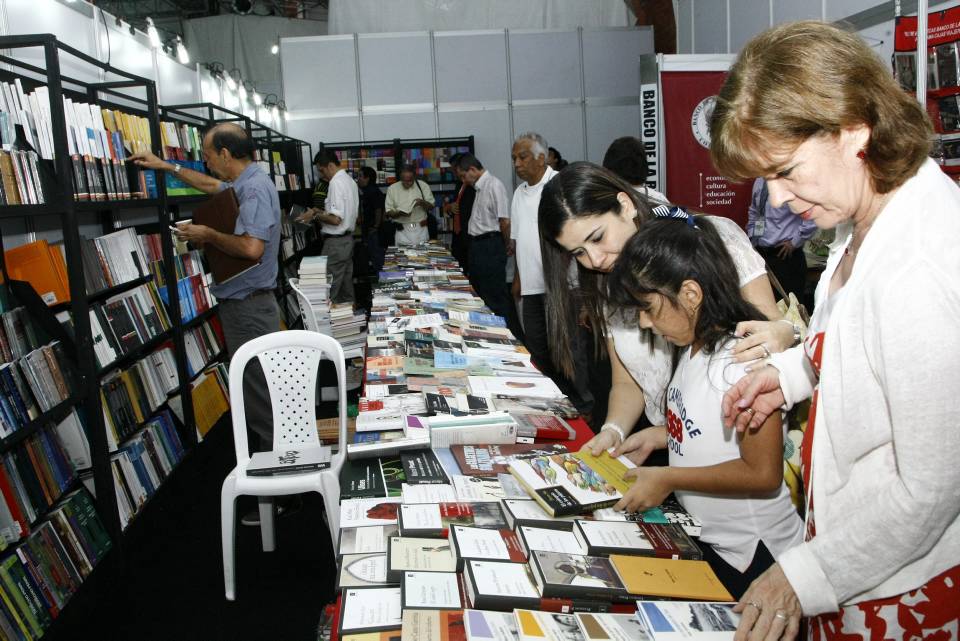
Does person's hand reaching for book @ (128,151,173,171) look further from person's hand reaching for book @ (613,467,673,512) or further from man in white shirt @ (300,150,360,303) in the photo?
man in white shirt @ (300,150,360,303)

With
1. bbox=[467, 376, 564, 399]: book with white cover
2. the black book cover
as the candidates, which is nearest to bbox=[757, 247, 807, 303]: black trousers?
bbox=[467, 376, 564, 399]: book with white cover

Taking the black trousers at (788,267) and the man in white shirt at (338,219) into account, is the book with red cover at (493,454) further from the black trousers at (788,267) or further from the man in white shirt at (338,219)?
the man in white shirt at (338,219)

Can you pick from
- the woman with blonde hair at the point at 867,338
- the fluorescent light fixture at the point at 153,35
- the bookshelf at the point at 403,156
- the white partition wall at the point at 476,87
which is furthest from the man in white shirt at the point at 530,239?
the white partition wall at the point at 476,87

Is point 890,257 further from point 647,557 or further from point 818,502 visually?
point 647,557

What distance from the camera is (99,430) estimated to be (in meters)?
2.82

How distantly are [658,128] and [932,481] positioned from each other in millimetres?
4655

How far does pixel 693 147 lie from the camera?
5.34 meters

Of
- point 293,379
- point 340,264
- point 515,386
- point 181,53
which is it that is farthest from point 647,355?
point 340,264

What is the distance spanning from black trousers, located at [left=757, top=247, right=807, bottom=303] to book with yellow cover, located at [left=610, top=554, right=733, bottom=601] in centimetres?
405

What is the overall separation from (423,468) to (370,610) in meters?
0.59

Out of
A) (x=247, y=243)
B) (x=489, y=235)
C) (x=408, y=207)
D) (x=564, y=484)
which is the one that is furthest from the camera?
(x=408, y=207)

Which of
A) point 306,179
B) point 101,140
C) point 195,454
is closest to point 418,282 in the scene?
point 195,454

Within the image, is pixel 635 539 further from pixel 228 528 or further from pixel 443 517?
pixel 228 528

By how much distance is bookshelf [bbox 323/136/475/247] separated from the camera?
31.1 feet
